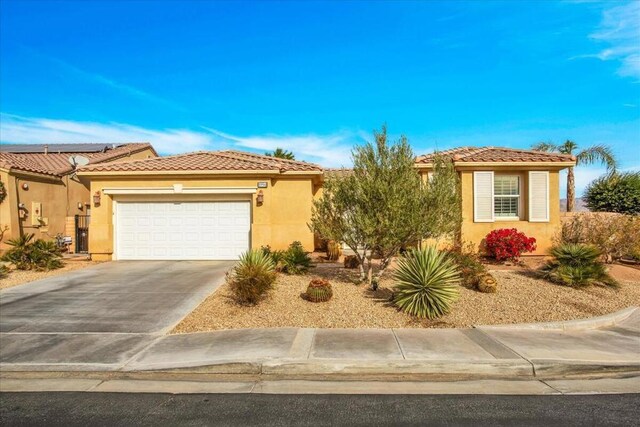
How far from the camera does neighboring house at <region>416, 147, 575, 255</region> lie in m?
14.9

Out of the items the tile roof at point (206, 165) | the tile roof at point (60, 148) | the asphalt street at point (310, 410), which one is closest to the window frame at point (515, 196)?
the tile roof at point (206, 165)

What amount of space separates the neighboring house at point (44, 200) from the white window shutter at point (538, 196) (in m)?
17.4

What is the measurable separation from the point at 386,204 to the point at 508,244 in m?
6.53

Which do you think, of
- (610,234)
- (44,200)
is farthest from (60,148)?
(610,234)

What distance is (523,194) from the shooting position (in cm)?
1531

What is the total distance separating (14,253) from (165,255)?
4.30 m

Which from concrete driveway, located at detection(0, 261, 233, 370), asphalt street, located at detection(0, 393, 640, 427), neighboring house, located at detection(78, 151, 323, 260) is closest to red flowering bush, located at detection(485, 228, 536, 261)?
neighboring house, located at detection(78, 151, 323, 260)

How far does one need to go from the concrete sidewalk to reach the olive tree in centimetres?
251

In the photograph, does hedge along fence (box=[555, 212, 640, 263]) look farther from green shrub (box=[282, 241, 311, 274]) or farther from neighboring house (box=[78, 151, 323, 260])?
neighboring house (box=[78, 151, 323, 260])

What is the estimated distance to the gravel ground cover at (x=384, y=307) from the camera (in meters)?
7.83

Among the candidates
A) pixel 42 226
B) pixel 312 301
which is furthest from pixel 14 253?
pixel 312 301

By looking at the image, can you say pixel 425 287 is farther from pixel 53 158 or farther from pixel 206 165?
pixel 53 158

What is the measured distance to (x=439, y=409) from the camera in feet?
15.1

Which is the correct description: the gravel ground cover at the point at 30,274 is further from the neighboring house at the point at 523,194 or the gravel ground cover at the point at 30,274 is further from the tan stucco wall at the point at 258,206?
the neighboring house at the point at 523,194
